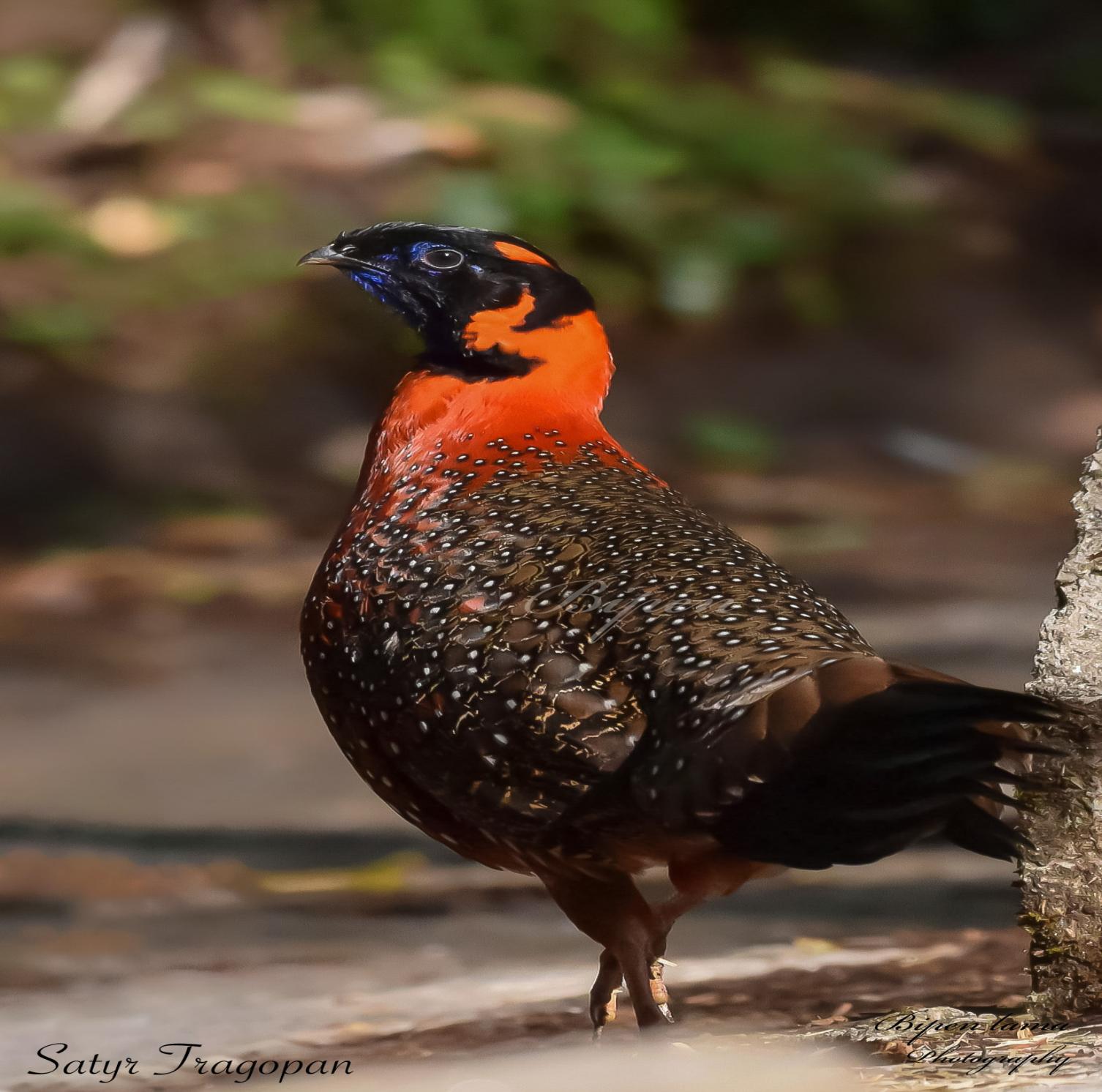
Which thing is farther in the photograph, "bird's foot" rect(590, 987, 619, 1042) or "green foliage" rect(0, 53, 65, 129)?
"green foliage" rect(0, 53, 65, 129)

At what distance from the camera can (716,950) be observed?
4.98 m

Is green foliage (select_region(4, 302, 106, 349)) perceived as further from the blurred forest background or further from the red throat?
the red throat

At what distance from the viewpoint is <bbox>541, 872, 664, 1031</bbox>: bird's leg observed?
3.47 metres

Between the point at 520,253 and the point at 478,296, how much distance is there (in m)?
0.14

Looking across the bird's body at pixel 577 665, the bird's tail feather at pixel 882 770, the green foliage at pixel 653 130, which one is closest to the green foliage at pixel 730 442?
the green foliage at pixel 653 130

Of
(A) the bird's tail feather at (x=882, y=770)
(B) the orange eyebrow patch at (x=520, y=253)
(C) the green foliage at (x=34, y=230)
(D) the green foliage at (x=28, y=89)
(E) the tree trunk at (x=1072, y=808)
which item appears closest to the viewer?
(A) the bird's tail feather at (x=882, y=770)

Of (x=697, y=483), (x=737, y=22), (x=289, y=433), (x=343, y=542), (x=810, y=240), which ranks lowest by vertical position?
(x=343, y=542)

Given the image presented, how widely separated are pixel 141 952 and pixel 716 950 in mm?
1663

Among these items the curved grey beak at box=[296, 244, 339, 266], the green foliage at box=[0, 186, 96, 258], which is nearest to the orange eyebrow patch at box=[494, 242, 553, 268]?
the curved grey beak at box=[296, 244, 339, 266]

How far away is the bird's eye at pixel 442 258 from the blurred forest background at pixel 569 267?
16.7 ft

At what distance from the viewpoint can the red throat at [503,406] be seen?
12.6ft

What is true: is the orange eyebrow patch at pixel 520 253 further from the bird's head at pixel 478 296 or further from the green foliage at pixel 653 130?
the green foliage at pixel 653 130

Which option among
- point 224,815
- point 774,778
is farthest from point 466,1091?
point 224,815

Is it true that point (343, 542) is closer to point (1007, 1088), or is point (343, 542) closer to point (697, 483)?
point (1007, 1088)
